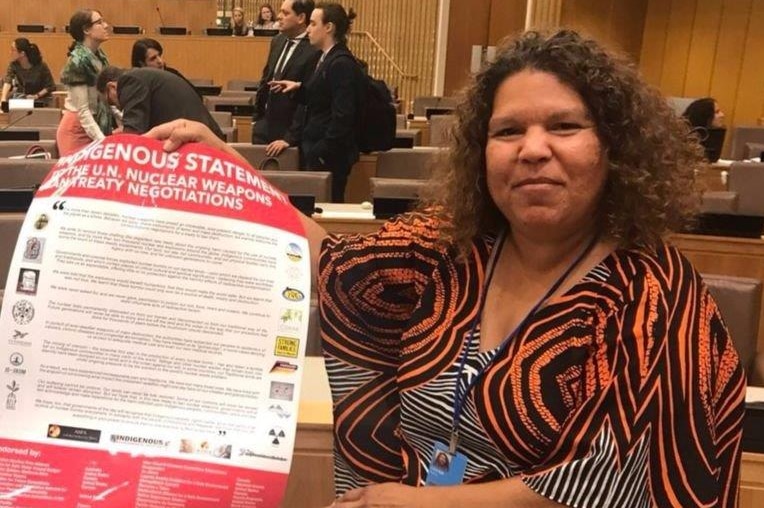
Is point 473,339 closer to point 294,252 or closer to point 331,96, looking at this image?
point 294,252

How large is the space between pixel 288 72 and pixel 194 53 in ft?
27.2

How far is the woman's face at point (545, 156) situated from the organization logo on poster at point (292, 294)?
324mm

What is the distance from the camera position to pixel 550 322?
1.06 meters

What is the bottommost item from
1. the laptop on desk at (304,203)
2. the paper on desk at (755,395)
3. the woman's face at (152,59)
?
the paper on desk at (755,395)

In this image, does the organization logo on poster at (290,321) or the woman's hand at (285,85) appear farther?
the woman's hand at (285,85)

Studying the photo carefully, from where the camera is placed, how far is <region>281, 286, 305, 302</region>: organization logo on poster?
3.31 ft

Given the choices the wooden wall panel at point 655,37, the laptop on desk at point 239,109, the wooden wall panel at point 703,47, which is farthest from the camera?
the wooden wall panel at point 655,37

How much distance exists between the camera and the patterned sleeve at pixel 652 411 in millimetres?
981

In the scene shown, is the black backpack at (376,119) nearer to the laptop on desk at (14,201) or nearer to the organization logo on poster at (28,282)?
the laptop on desk at (14,201)

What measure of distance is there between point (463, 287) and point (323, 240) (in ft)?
0.91

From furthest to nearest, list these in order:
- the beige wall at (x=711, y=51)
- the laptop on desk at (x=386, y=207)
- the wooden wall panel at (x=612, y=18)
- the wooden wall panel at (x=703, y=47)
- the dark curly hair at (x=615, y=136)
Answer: the wooden wall panel at (x=703, y=47)
the beige wall at (x=711, y=51)
the wooden wall panel at (x=612, y=18)
the laptop on desk at (x=386, y=207)
the dark curly hair at (x=615, y=136)

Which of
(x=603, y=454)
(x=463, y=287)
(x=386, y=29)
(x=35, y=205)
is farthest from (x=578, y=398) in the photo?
(x=386, y=29)

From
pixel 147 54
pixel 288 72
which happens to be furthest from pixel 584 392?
pixel 147 54

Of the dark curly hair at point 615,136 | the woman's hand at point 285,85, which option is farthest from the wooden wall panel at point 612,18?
the dark curly hair at point 615,136
